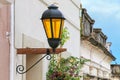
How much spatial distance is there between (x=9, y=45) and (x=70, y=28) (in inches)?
182

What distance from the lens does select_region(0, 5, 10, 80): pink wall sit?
319 inches

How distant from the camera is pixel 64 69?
424 inches

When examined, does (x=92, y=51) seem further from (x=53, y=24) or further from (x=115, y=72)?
(x=115, y=72)

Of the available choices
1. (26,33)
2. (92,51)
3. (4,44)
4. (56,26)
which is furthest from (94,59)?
(56,26)

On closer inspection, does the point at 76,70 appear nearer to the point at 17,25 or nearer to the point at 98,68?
the point at 17,25

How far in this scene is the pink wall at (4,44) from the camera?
8102 millimetres

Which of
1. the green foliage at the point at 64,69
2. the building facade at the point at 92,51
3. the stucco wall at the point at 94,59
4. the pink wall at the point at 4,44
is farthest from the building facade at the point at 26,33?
the stucco wall at the point at 94,59

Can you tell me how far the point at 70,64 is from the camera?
1171 cm

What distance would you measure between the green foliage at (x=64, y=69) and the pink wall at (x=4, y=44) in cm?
199

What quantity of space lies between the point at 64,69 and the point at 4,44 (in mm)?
2759

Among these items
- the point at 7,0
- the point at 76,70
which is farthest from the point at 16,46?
the point at 76,70

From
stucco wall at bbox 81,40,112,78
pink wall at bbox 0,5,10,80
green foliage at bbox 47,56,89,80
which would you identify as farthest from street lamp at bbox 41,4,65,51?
stucco wall at bbox 81,40,112,78

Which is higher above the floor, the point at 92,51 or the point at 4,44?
the point at 92,51

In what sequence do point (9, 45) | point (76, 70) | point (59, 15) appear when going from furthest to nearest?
point (76, 70) → point (9, 45) → point (59, 15)
